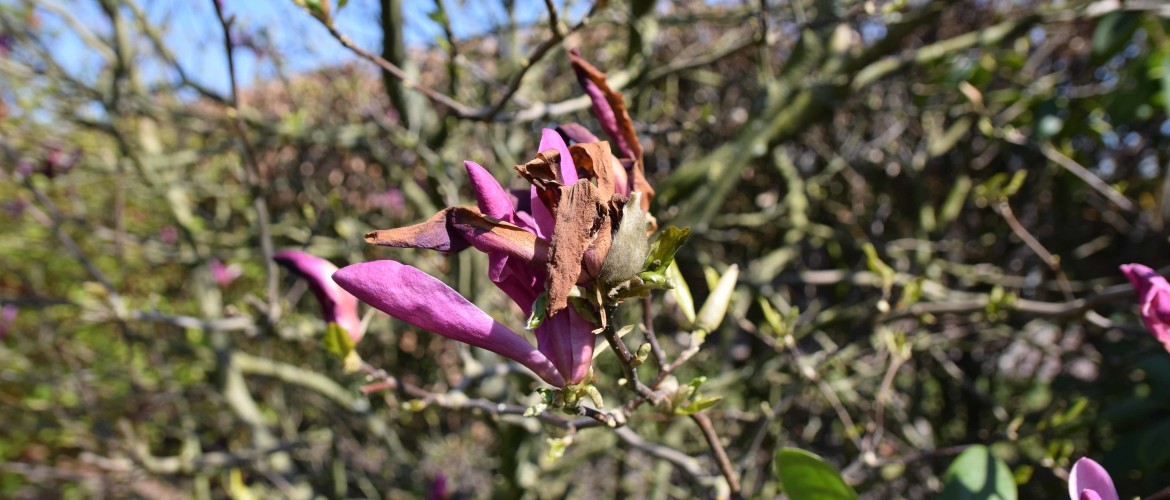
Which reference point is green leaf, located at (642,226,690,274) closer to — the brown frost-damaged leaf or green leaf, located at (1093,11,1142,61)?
the brown frost-damaged leaf

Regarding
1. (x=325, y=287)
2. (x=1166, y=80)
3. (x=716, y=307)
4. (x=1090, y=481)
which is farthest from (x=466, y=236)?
(x=1166, y=80)

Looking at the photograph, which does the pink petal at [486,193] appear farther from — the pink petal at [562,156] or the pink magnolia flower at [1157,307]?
the pink magnolia flower at [1157,307]

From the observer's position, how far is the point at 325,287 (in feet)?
3.59

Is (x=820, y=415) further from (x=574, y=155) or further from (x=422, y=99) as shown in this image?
(x=574, y=155)

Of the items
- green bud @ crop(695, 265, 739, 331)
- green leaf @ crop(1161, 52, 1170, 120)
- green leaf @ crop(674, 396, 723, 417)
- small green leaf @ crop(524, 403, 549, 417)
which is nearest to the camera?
small green leaf @ crop(524, 403, 549, 417)

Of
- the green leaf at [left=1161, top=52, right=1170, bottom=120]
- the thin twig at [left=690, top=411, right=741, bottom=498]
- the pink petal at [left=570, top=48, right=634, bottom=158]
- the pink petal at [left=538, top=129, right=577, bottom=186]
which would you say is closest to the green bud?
the thin twig at [left=690, top=411, right=741, bottom=498]

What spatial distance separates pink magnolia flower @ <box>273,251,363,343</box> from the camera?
1085mm

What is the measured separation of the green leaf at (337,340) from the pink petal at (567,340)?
1.67ft

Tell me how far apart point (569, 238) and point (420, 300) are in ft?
0.57

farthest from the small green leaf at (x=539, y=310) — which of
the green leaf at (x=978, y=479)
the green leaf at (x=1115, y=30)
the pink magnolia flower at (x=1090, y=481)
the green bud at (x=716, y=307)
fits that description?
the green leaf at (x=1115, y=30)

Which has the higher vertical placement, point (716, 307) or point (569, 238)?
point (569, 238)

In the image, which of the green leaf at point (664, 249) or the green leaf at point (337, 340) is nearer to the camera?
the green leaf at point (664, 249)

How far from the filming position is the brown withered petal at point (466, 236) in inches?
25.6

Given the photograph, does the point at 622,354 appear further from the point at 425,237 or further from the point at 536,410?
the point at 425,237
